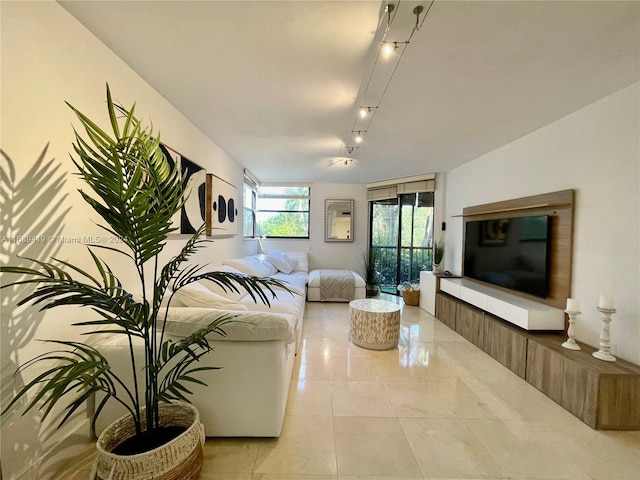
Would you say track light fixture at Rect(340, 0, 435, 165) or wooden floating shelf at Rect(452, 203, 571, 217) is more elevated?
track light fixture at Rect(340, 0, 435, 165)

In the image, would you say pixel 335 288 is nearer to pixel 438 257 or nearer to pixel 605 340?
pixel 438 257

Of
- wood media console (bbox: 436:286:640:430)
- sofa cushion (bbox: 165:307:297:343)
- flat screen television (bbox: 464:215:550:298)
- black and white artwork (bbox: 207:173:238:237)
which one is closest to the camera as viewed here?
Answer: sofa cushion (bbox: 165:307:297:343)

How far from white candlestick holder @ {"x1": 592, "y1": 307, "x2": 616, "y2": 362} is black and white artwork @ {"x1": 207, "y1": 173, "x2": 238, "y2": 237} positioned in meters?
3.31

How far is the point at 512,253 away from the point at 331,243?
3.68 metres

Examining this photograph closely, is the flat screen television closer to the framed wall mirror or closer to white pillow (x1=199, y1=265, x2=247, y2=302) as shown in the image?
the framed wall mirror

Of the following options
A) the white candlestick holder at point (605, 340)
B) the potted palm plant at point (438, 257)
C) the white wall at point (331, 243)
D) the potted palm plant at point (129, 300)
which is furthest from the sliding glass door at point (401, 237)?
the potted palm plant at point (129, 300)

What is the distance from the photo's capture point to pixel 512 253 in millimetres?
2979

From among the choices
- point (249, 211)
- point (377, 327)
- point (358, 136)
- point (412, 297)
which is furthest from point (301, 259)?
point (358, 136)

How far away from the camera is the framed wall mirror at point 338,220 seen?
608cm

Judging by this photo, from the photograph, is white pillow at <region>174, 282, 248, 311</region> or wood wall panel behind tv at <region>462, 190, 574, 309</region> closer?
white pillow at <region>174, 282, 248, 311</region>

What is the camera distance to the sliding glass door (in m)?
5.12

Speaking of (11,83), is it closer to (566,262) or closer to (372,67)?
(372,67)

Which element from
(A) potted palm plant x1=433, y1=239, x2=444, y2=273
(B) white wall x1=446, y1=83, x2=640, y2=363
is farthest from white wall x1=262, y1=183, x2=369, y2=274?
(B) white wall x1=446, y1=83, x2=640, y2=363

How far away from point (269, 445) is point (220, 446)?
0.94 feet
